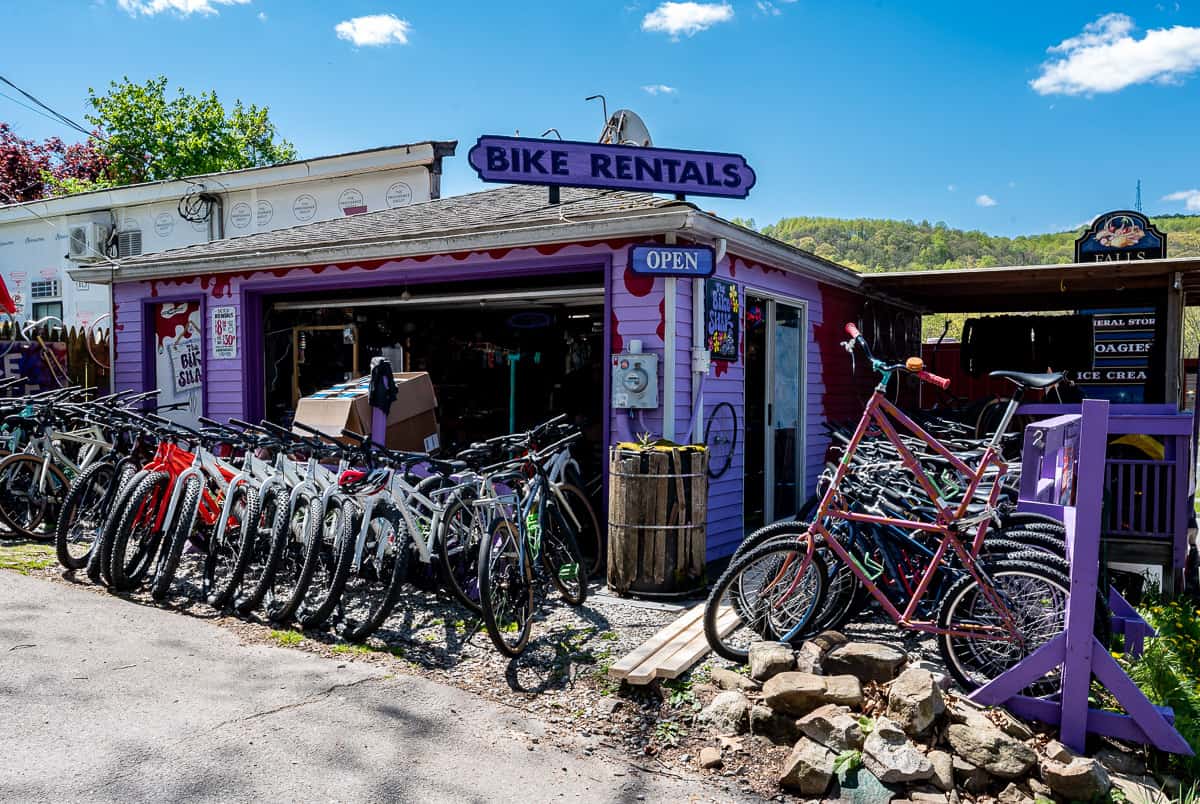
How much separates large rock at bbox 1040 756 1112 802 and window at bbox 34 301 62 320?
20899 millimetres

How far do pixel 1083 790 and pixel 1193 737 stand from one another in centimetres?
85

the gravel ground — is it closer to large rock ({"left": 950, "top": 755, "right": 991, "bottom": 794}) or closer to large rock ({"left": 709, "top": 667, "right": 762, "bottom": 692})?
large rock ({"left": 709, "top": 667, "right": 762, "bottom": 692})

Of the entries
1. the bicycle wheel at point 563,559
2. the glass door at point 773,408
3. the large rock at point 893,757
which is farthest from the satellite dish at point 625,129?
the large rock at point 893,757

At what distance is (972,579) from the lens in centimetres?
394

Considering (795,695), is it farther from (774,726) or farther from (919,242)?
(919,242)

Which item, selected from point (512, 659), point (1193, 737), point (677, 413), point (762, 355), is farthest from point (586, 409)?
point (1193, 737)

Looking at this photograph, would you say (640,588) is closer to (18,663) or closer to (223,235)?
(18,663)

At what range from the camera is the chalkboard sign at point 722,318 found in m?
6.69

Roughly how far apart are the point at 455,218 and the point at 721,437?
3425 millimetres

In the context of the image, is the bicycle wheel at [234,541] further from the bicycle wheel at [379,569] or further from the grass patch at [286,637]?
the bicycle wheel at [379,569]

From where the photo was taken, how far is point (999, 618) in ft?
13.0

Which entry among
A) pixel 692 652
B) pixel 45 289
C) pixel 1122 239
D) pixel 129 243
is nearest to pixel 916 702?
pixel 692 652

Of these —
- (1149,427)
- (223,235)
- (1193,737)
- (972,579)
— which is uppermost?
(223,235)

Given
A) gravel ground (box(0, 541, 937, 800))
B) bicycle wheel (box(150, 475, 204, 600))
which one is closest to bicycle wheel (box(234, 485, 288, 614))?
gravel ground (box(0, 541, 937, 800))
